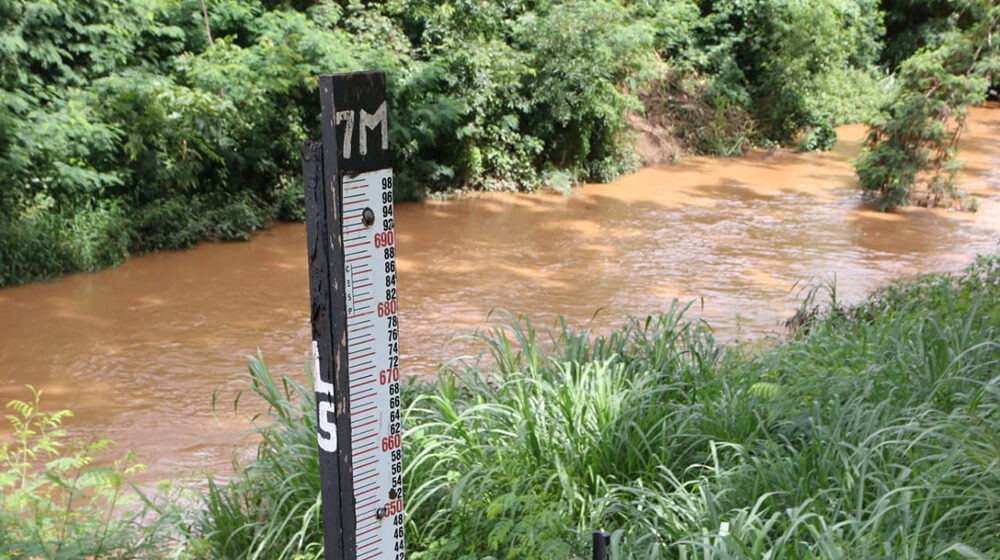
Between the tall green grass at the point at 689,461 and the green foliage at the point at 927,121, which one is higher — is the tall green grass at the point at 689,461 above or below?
below

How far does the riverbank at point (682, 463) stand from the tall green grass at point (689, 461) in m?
0.01

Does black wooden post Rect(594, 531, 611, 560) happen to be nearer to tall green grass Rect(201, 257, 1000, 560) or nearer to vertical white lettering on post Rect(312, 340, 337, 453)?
vertical white lettering on post Rect(312, 340, 337, 453)

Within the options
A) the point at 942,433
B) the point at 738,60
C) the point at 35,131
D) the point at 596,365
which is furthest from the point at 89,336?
the point at 738,60

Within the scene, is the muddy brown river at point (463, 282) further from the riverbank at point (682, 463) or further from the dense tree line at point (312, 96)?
the riverbank at point (682, 463)

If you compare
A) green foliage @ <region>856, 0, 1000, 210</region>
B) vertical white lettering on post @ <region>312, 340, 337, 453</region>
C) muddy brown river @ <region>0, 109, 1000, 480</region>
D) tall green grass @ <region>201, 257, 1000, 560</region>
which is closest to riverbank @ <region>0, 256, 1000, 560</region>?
tall green grass @ <region>201, 257, 1000, 560</region>

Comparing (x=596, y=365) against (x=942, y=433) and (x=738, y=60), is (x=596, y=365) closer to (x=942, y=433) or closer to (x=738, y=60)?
(x=942, y=433)

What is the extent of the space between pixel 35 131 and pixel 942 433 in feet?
30.1

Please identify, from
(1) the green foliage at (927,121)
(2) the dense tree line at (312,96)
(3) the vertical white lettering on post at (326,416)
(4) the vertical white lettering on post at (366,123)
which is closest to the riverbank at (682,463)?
(3) the vertical white lettering on post at (326,416)

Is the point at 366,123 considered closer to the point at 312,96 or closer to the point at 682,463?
the point at 682,463

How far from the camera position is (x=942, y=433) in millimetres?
3781

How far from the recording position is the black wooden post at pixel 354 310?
204cm

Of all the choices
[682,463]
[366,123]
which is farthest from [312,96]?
[366,123]

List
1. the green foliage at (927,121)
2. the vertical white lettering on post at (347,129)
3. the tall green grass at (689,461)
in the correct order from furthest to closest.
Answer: the green foliage at (927,121), the tall green grass at (689,461), the vertical white lettering on post at (347,129)

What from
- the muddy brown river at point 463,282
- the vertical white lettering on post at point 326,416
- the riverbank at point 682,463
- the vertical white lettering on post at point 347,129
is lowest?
the muddy brown river at point 463,282
